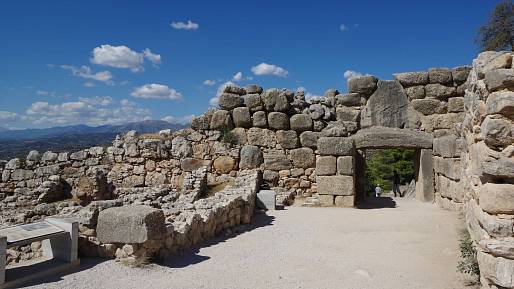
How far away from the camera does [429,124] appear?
1086 cm

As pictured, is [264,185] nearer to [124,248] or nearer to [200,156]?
[200,156]

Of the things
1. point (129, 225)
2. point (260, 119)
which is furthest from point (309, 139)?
point (129, 225)

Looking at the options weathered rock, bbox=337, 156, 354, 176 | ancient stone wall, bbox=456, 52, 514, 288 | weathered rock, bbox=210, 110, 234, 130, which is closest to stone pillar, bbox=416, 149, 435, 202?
weathered rock, bbox=337, 156, 354, 176

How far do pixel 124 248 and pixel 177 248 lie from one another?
0.87 metres

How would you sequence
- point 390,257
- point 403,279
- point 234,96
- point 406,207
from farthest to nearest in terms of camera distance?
point 234,96 → point 406,207 → point 390,257 → point 403,279

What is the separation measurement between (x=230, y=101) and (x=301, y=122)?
2.19m

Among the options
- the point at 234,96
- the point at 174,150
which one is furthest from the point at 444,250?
the point at 174,150

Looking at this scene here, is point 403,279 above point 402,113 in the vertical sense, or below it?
below

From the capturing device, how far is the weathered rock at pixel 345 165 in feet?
33.2

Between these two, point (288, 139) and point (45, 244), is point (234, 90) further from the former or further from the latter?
point (45, 244)

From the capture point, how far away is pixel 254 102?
1162 centimetres

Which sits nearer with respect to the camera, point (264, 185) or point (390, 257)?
point (390, 257)

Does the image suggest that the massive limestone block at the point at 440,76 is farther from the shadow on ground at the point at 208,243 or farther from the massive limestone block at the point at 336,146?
the shadow on ground at the point at 208,243

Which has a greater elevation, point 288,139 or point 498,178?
point 288,139
